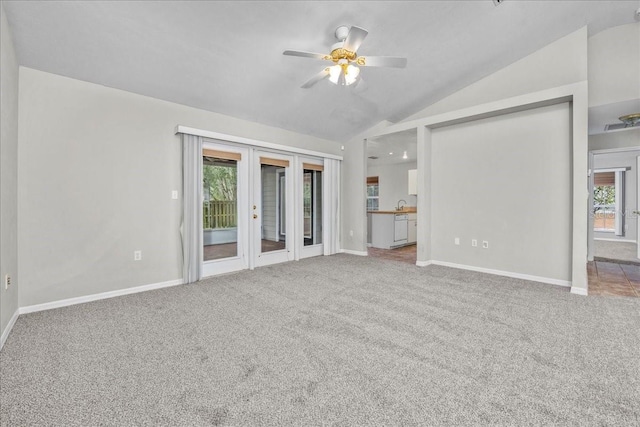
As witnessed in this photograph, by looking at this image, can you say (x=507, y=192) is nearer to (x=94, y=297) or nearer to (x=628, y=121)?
(x=628, y=121)

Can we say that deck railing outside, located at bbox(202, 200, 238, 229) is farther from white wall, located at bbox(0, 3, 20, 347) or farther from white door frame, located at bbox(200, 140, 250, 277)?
white wall, located at bbox(0, 3, 20, 347)

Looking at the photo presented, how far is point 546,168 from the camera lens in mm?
3996

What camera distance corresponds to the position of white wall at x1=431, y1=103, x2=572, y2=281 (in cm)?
392

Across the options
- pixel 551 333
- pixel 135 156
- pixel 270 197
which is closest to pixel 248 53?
pixel 135 156

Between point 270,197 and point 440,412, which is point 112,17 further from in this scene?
point 440,412

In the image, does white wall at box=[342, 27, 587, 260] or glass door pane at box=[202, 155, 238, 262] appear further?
glass door pane at box=[202, 155, 238, 262]

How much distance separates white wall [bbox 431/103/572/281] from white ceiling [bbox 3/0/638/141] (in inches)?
36.4

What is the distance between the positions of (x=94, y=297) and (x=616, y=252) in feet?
30.5

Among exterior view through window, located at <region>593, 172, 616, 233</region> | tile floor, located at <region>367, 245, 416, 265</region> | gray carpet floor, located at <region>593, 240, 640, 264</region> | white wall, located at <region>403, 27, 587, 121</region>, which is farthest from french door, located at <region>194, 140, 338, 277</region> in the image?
exterior view through window, located at <region>593, 172, 616, 233</region>

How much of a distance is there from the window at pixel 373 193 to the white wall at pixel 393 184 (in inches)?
6.4

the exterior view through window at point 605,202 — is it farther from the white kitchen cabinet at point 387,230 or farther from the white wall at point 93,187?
the white wall at point 93,187

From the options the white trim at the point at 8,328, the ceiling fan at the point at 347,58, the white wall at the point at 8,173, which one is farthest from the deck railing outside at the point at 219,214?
the ceiling fan at the point at 347,58

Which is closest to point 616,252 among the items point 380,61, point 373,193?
point 373,193

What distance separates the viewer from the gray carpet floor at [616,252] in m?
5.54
